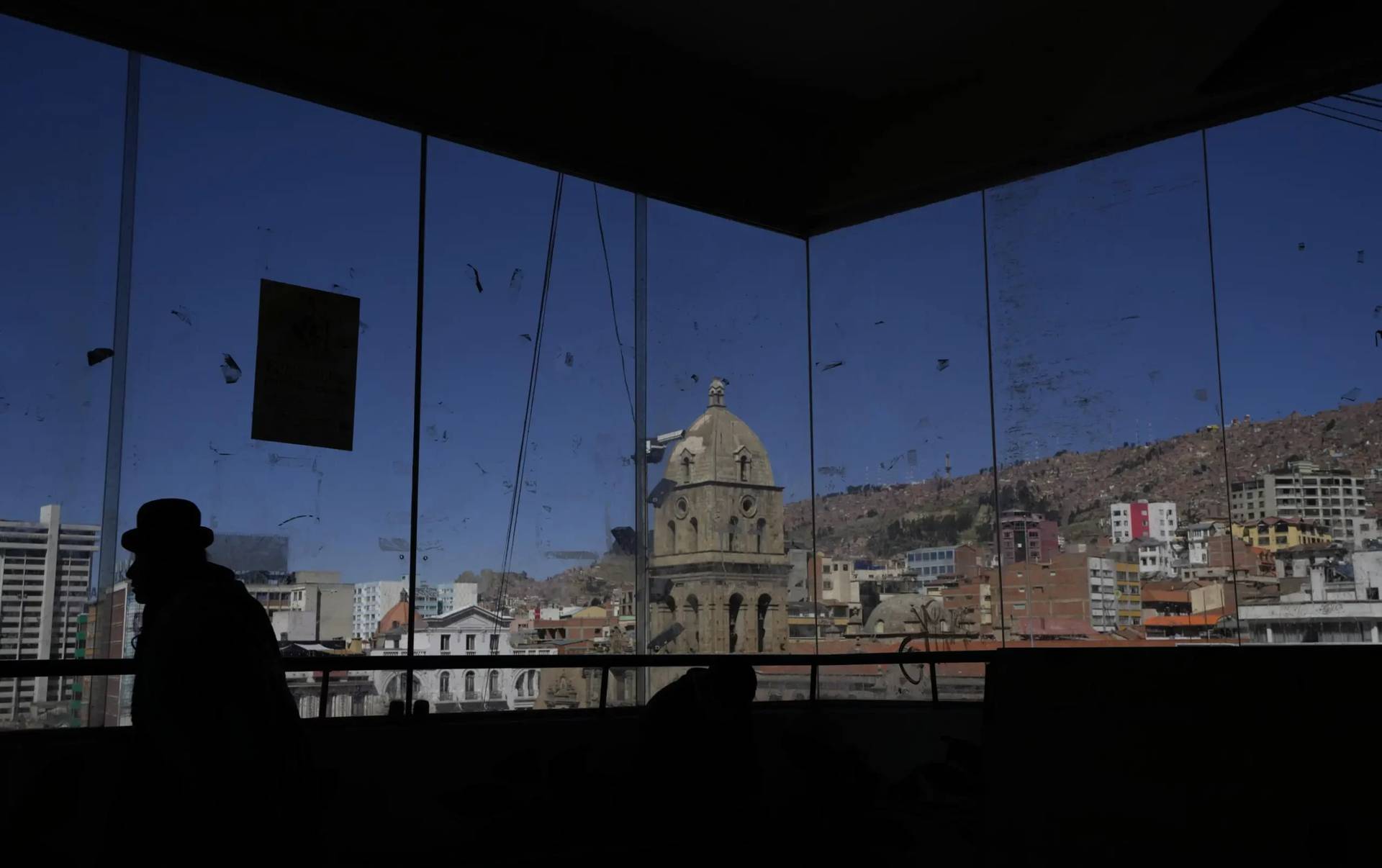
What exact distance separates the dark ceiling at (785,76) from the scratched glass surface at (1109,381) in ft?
0.80

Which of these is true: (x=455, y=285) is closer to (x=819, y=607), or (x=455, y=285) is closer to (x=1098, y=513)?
(x=819, y=607)

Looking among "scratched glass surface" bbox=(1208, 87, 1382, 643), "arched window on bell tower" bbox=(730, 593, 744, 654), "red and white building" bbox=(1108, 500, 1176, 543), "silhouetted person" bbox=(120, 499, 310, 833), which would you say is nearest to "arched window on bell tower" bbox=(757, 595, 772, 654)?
"arched window on bell tower" bbox=(730, 593, 744, 654)

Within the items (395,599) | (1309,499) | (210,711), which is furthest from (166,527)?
(1309,499)

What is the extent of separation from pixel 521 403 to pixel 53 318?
5.66ft

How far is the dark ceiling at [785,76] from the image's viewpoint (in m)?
3.46

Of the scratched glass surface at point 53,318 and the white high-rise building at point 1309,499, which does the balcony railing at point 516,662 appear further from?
the white high-rise building at point 1309,499

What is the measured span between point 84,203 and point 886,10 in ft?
9.81

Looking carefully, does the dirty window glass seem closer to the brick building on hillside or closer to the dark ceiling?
→ the brick building on hillside

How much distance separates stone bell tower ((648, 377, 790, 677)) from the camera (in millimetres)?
4719

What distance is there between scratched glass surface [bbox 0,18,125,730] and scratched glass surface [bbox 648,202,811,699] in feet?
7.11

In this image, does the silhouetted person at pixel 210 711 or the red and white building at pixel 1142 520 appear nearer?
the silhouetted person at pixel 210 711

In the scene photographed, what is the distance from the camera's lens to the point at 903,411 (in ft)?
16.5

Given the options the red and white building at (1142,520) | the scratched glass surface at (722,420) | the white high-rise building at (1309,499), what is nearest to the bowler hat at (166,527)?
the scratched glass surface at (722,420)

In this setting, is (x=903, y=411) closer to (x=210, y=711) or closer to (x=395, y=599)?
(x=395, y=599)
